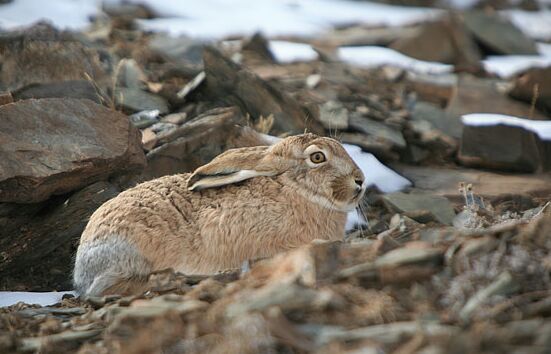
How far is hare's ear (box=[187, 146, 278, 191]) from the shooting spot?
237 inches

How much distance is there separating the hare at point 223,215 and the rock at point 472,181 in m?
3.06

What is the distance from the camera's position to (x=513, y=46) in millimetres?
16609

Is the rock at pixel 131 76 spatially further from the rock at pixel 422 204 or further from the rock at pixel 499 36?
the rock at pixel 499 36

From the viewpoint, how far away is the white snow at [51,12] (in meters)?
14.3

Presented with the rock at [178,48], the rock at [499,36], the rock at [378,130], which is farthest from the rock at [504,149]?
the rock at [499,36]

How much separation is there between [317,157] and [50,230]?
2.30 m

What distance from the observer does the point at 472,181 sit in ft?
31.2

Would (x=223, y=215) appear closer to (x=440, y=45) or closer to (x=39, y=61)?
(x=39, y=61)

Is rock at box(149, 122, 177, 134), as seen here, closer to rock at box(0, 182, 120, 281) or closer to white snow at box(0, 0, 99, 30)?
rock at box(0, 182, 120, 281)

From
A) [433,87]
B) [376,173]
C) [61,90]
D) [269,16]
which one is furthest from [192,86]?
[269,16]

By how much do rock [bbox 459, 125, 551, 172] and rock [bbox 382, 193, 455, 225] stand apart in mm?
1850

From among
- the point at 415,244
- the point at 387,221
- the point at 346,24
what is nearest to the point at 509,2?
the point at 346,24

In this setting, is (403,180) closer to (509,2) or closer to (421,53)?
(421,53)

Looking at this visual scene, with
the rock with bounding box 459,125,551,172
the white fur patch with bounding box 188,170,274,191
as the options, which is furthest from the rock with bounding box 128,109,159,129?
the rock with bounding box 459,125,551,172
